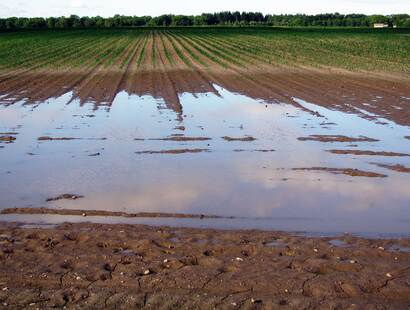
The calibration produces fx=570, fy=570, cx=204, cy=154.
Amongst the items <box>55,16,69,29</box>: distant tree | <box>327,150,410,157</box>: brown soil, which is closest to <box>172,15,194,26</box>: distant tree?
<box>55,16,69,29</box>: distant tree

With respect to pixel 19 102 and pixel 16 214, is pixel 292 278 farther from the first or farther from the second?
pixel 19 102

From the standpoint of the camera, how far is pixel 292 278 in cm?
668

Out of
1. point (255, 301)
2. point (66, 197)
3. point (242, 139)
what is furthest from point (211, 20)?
point (255, 301)

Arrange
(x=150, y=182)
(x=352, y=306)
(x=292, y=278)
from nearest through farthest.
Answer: (x=352, y=306) < (x=292, y=278) < (x=150, y=182)

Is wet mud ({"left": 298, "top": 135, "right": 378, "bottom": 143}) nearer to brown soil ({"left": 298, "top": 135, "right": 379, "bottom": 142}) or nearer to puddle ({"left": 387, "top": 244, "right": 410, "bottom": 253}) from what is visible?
brown soil ({"left": 298, "top": 135, "right": 379, "bottom": 142})

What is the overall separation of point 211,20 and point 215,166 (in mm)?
163074

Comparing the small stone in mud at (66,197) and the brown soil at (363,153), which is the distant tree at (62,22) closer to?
the brown soil at (363,153)

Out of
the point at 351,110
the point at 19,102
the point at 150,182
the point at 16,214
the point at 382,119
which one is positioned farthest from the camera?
the point at 19,102

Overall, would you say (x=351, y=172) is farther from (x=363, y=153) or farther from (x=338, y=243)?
(x=338, y=243)

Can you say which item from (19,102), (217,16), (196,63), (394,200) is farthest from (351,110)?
(217,16)

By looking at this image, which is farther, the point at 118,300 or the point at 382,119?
the point at 382,119

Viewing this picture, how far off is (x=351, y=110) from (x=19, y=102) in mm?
11753

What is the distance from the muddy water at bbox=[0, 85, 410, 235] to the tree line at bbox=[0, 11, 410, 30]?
121 meters

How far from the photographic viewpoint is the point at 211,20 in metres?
170
